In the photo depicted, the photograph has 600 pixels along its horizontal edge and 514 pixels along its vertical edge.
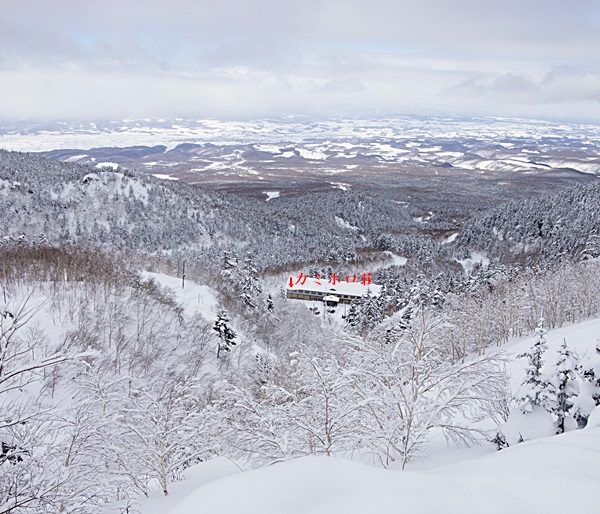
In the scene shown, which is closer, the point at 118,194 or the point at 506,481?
the point at 506,481

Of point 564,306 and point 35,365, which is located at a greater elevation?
point 35,365

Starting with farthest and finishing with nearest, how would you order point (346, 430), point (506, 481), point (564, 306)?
point (564, 306), point (346, 430), point (506, 481)

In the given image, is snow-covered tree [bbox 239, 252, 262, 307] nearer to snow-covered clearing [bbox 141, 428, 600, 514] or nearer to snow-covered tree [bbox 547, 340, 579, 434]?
snow-covered tree [bbox 547, 340, 579, 434]

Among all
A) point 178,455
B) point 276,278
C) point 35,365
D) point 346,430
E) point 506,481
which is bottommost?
point 276,278

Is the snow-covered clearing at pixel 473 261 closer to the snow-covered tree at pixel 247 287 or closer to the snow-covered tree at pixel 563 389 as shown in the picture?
the snow-covered tree at pixel 247 287

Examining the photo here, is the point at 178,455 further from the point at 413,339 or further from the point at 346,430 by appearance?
the point at 413,339

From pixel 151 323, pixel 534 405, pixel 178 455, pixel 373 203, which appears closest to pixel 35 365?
pixel 178 455

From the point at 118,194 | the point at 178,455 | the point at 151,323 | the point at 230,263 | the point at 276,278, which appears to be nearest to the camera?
the point at 178,455

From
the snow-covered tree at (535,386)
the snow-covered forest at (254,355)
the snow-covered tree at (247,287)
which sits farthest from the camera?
the snow-covered tree at (247,287)

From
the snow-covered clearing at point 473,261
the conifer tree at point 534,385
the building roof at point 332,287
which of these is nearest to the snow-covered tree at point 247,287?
the building roof at point 332,287
